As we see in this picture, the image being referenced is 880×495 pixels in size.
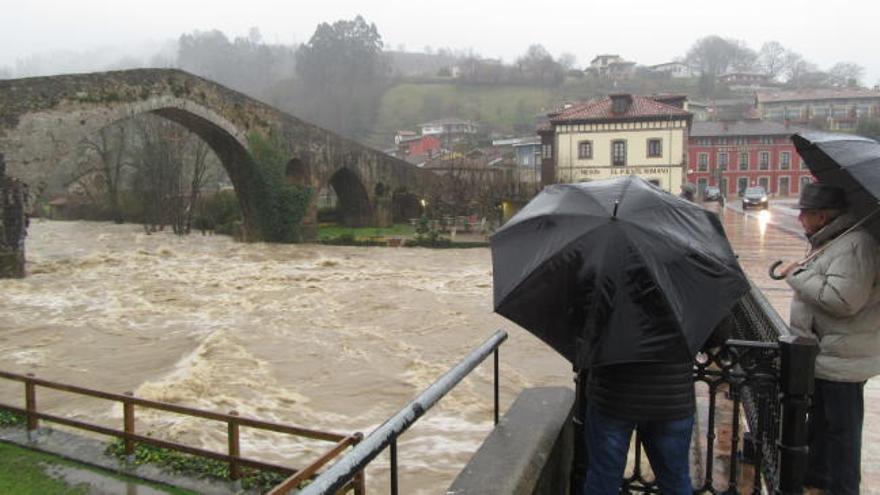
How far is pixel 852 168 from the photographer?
2.80 m

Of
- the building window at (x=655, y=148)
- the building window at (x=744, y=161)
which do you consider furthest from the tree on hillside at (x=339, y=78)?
the building window at (x=655, y=148)

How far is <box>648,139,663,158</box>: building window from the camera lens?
3572 centimetres

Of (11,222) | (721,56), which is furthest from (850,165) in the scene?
(721,56)

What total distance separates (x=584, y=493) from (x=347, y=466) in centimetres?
155

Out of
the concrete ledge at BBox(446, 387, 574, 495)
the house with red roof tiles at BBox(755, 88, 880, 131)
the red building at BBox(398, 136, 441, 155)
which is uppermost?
the house with red roof tiles at BBox(755, 88, 880, 131)

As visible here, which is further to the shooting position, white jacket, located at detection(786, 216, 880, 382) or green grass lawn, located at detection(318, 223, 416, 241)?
green grass lawn, located at detection(318, 223, 416, 241)

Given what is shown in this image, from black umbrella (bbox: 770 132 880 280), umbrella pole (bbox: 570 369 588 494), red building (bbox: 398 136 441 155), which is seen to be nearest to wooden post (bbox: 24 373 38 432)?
umbrella pole (bbox: 570 369 588 494)

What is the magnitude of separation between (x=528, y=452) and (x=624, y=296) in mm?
766

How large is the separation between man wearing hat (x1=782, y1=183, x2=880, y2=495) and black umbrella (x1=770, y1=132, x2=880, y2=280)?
0.07 meters

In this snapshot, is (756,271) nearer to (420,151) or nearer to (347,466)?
(347,466)

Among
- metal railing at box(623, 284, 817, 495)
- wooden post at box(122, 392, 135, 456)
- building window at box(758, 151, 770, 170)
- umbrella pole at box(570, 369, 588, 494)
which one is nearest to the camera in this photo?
metal railing at box(623, 284, 817, 495)

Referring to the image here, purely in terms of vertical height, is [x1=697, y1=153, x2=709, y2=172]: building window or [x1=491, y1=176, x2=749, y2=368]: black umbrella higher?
[x1=697, y1=153, x2=709, y2=172]: building window

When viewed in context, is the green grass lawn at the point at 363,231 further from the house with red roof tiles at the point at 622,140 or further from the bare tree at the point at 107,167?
the bare tree at the point at 107,167

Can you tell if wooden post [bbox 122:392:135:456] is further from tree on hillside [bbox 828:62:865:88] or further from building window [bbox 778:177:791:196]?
tree on hillside [bbox 828:62:865:88]
